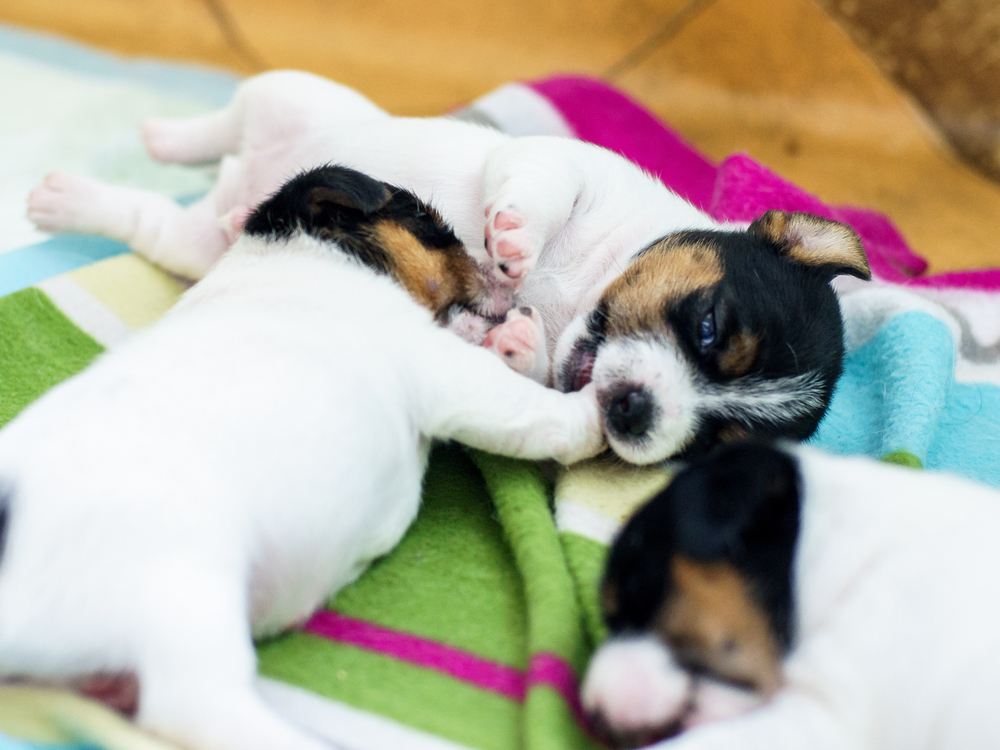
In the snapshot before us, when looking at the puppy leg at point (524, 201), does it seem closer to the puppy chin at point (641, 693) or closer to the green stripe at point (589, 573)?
the green stripe at point (589, 573)

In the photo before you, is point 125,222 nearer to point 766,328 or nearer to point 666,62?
point 766,328

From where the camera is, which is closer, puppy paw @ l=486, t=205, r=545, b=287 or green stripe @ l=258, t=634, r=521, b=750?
green stripe @ l=258, t=634, r=521, b=750

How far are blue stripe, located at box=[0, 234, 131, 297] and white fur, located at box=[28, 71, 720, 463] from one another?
6 centimetres

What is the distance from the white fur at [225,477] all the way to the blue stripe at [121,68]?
2.94 metres

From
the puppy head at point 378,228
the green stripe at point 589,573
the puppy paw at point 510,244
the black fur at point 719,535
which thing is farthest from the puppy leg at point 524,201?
the black fur at point 719,535

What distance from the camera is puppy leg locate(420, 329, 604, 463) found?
1629 millimetres

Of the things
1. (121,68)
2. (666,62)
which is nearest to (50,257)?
(121,68)

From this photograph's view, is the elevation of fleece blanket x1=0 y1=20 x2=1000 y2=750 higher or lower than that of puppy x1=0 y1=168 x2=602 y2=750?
lower

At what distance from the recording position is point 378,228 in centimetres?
191

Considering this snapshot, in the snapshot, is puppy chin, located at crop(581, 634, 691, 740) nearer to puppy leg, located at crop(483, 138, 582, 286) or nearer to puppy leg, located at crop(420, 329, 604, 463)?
puppy leg, located at crop(420, 329, 604, 463)

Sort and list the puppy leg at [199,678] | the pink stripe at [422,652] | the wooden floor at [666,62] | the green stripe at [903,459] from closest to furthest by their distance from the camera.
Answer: the puppy leg at [199,678]
the pink stripe at [422,652]
the green stripe at [903,459]
the wooden floor at [666,62]

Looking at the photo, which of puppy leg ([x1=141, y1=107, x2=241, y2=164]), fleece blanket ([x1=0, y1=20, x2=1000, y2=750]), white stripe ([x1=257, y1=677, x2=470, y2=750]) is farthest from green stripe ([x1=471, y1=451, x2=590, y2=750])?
puppy leg ([x1=141, y1=107, x2=241, y2=164])

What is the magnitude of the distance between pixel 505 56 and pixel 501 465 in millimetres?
3426

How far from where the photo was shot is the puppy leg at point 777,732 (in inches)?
42.5
